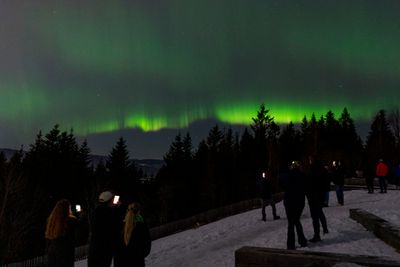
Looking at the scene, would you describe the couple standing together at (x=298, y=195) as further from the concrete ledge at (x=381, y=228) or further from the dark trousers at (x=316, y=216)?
the concrete ledge at (x=381, y=228)

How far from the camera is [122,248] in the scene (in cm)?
805

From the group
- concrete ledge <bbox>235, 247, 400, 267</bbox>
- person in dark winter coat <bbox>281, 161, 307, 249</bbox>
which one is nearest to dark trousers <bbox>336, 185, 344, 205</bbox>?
person in dark winter coat <bbox>281, 161, 307, 249</bbox>

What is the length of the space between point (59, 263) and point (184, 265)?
225 inches

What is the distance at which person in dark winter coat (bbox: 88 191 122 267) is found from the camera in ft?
27.1

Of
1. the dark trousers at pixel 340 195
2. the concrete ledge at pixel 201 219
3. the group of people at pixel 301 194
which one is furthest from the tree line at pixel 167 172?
the group of people at pixel 301 194

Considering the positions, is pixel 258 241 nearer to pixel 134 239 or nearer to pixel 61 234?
pixel 134 239

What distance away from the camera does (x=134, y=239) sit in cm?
785

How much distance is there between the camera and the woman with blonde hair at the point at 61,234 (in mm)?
7863

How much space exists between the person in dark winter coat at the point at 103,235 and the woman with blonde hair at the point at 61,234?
42cm

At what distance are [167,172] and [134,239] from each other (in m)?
80.7

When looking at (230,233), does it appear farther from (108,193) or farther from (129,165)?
(129,165)

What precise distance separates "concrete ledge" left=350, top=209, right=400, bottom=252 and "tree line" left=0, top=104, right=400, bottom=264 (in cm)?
3161

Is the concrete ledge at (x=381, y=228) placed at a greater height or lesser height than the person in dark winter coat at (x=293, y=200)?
lesser

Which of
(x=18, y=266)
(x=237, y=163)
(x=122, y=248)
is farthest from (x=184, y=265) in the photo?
(x=237, y=163)
